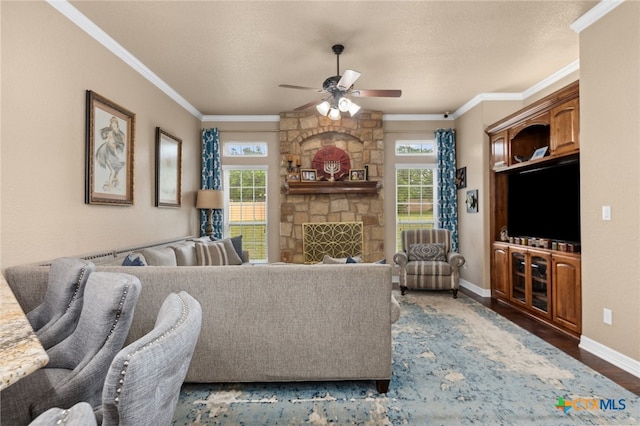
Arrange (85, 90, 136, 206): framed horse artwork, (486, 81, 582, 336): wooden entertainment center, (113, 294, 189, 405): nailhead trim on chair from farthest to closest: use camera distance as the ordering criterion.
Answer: (486, 81, 582, 336): wooden entertainment center < (85, 90, 136, 206): framed horse artwork < (113, 294, 189, 405): nailhead trim on chair

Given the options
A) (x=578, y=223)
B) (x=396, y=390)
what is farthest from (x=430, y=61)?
(x=396, y=390)

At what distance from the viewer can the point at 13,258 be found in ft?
7.73

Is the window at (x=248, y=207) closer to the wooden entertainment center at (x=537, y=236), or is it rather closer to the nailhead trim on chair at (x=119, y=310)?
the wooden entertainment center at (x=537, y=236)

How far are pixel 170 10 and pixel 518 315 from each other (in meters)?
4.88

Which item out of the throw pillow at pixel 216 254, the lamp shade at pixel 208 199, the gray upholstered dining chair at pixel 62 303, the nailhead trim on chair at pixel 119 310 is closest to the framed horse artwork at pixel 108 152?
the throw pillow at pixel 216 254

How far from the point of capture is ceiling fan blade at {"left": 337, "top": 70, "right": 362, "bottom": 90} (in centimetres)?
320

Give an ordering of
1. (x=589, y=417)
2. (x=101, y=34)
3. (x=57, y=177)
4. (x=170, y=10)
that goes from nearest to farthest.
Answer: (x=589, y=417), (x=57, y=177), (x=170, y=10), (x=101, y=34)

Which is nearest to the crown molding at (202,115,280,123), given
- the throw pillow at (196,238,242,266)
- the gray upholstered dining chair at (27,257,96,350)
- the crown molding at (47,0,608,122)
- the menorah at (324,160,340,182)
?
the crown molding at (47,0,608,122)

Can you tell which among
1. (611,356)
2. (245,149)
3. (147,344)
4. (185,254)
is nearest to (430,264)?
(611,356)

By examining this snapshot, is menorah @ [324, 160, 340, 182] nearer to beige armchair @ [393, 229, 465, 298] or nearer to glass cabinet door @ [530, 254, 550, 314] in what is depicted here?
beige armchair @ [393, 229, 465, 298]

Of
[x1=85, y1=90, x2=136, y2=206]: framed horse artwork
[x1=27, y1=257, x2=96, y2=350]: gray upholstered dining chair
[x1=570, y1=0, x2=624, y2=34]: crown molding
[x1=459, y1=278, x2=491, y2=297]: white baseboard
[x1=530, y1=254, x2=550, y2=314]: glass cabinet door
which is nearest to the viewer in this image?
[x1=27, y1=257, x2=96, y2=350]: gray upholstered dining chair

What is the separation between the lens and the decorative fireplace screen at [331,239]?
6059 millimetres

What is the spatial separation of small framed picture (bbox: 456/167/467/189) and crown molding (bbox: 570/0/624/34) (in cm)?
283

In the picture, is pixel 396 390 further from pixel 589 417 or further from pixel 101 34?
pixel 101 34
